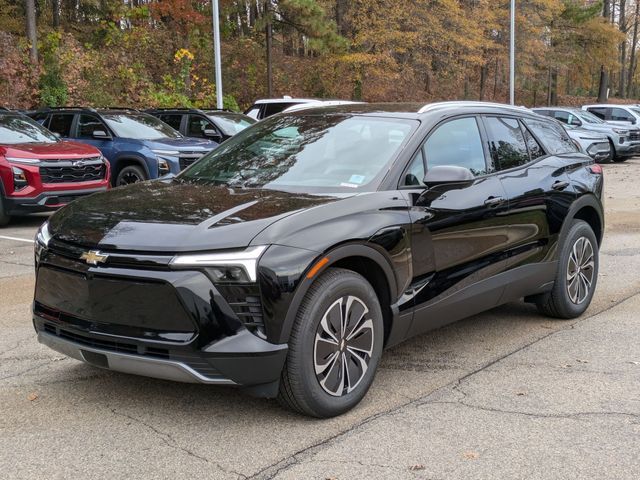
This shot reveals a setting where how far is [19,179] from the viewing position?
10727 mm

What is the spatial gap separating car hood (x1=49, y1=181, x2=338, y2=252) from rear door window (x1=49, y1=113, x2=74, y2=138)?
10.8 meters

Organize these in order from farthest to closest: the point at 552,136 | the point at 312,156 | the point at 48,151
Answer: the point at 48,151 → the point at 552,136 → the point at 312,156

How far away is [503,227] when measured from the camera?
5.09 m

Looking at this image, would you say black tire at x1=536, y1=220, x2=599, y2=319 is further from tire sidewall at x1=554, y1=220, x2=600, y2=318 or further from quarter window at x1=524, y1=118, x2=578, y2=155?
quarter window at x1=524, y1=118, x2=578, y2=155

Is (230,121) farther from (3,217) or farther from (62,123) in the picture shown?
(3,217)

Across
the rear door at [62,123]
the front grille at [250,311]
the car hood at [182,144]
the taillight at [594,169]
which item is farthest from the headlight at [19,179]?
the front grille at [250,311]

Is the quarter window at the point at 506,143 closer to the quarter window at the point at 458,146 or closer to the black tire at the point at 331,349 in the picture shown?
the quarter window at the point at 458,146

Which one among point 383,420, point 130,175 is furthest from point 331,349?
point 130,175

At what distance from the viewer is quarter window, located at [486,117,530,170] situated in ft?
17.4

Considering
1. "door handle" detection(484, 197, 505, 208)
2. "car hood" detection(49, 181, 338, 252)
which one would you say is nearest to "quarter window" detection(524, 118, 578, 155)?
"door handle" detection(484, 197, 505, 208)

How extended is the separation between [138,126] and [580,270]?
400 inches

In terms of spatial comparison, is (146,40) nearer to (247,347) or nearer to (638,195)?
(638,195)

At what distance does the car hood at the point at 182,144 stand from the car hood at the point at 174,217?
894 cm

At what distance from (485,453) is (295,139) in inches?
95.6
